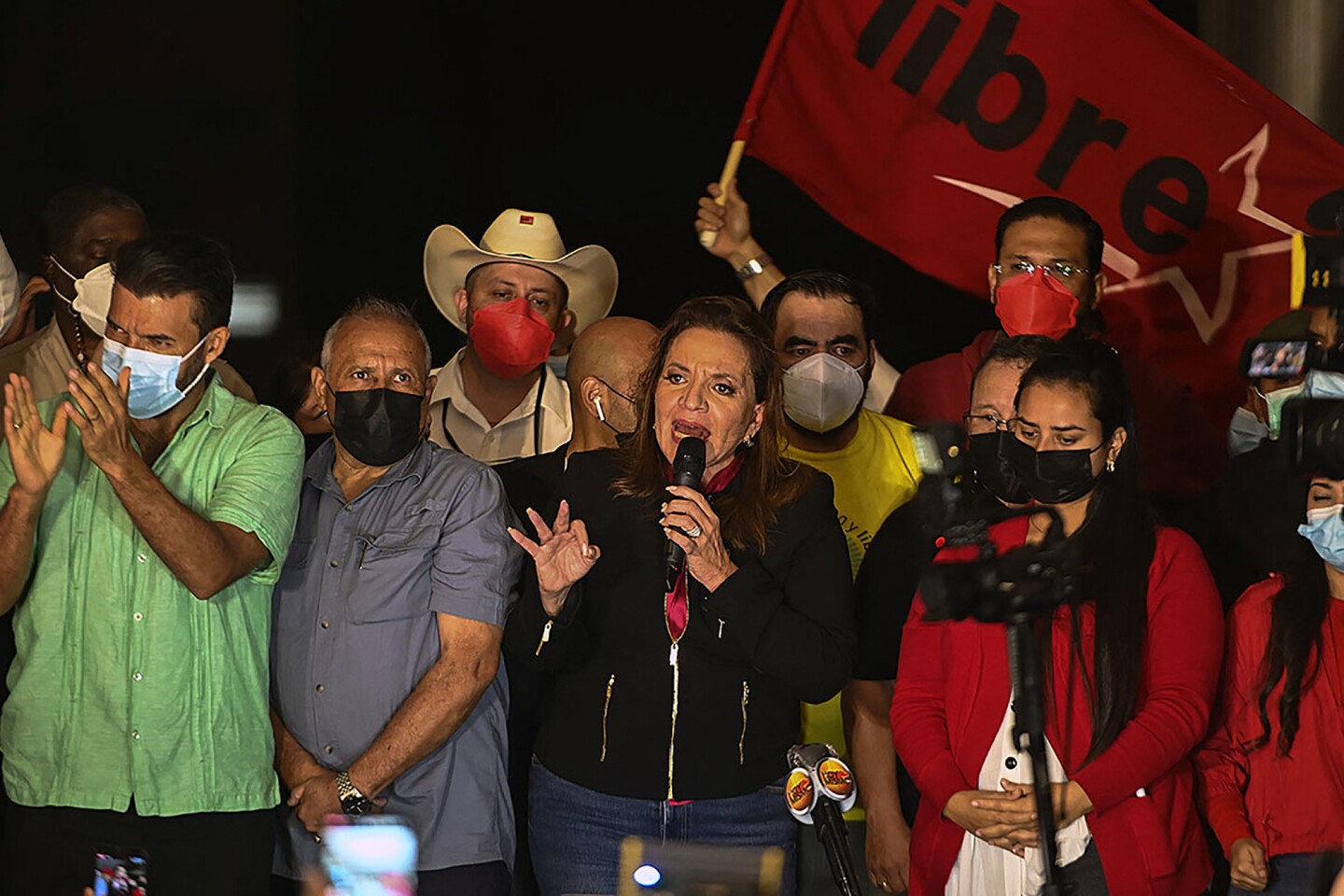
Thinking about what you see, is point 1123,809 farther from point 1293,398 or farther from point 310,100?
point 310,100

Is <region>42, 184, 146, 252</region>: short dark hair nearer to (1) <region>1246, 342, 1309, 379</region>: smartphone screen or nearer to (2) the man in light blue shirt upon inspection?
Answer: (2) the man in light blue shirt

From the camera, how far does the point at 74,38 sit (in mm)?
7285

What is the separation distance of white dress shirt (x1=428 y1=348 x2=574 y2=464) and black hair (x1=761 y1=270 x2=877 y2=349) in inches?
33.2

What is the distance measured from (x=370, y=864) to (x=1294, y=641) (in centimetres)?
207

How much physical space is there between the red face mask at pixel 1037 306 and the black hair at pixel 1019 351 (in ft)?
0.76

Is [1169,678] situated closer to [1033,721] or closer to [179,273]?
[1033,721]

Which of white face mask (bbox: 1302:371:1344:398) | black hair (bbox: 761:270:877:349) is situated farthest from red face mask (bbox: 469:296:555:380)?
white face mask (bbox: 1302:371:1344:398)

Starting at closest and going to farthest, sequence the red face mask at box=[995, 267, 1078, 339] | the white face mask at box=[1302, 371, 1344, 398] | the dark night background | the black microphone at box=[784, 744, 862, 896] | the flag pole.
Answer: the black microphone at box=[784, 744, 862, 896], the white face mask at box=[1302, 371, 1344, 398], the red face mask at box=[995, 267, 1078, 339], the flag pole, the dark night background

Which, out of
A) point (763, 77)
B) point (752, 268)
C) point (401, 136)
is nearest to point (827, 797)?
point (752, 268)

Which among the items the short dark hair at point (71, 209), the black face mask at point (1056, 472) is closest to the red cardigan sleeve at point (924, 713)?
the black face mask at point (1056, 472)

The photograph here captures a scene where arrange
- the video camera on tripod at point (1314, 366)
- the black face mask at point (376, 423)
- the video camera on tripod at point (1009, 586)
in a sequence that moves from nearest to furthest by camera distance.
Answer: the video camera on tripod at point (1009, 586) → the video camera on tripod at point (1314, 366) → the black face mask at point (376, 423)

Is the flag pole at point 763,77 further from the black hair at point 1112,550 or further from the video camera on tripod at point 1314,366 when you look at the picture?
the video camera on tripod at point 1314,366

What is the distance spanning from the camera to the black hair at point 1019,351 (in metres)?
3.99

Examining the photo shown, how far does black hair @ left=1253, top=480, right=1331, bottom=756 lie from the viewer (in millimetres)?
3709
